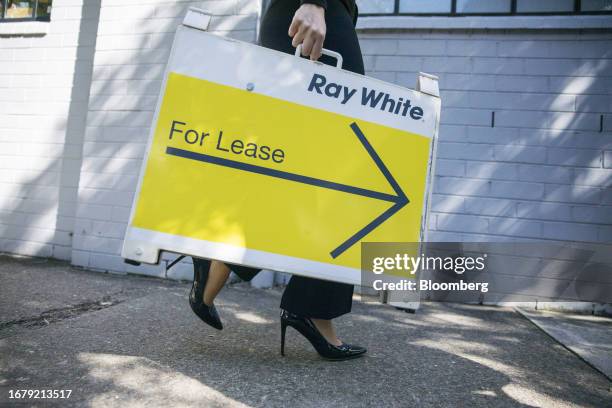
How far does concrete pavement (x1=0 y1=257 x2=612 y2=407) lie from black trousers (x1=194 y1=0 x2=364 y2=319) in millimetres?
252

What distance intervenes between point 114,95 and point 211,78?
111 inches

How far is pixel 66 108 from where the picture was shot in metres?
4.29

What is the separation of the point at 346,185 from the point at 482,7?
315 centimetres

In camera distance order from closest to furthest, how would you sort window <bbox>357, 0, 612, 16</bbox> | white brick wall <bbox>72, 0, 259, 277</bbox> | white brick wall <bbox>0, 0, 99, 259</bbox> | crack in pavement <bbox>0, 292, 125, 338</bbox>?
crack in pavement <bbox>0, 292, 125, 338</bbox>, window <bbox>357, 0, 612, 16</bbox>, white brick wall <bbox>72, 0, 259, 277</bbox>, white brick wall <bbox>0, 0, 99, 259</bbox>

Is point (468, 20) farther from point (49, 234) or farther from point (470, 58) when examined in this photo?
point (49, 234)

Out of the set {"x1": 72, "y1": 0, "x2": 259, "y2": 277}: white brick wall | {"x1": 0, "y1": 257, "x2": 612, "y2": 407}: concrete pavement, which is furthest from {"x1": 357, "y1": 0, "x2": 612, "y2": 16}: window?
{"x1": 0, "y1": 257, "x2": 612, "y2": 407}: concrete pavement

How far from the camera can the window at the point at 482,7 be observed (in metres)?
3.72

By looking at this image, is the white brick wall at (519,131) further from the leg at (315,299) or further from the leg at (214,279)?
the leg at (214,279)

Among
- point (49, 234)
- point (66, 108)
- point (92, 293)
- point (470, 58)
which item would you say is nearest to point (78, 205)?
point (49, 234)

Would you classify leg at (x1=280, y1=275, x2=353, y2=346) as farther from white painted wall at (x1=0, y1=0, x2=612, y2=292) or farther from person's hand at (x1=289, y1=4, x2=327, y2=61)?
white painted wall at (x1=0, y1=0, x2=612, y2=292)

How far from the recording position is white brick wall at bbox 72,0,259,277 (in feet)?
12.8

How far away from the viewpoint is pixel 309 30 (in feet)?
5.22

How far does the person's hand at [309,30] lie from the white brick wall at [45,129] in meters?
3.37

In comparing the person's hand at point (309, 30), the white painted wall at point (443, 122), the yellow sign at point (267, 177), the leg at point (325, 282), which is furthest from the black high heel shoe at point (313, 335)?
the white painted wall at point (443, 122)
